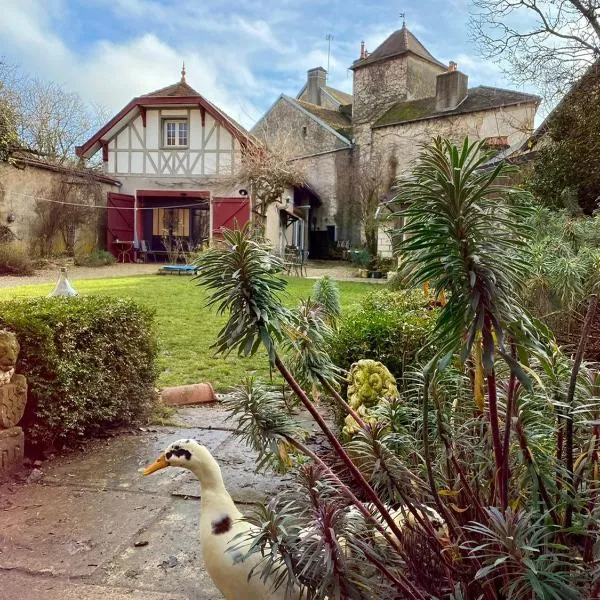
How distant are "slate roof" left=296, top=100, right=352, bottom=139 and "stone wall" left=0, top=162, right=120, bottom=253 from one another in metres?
12.7

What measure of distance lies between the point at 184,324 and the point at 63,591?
6.42 metres

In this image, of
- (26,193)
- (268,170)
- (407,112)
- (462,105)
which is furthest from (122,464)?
(407,112)

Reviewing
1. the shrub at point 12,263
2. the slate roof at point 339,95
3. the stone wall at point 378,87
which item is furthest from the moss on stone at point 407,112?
the shrub at point 12,263

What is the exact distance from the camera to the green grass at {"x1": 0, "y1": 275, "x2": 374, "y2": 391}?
583 cm

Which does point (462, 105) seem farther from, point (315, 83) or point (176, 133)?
point (315, 83)

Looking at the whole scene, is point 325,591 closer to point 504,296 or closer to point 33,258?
point 504,296

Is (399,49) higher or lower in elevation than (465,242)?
higher

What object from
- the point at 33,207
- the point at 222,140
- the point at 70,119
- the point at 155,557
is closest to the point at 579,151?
the point at 155,557

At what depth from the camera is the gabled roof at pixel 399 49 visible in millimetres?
25047

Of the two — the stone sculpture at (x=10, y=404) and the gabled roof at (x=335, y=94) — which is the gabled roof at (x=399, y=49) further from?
the stone sculpture at (x=10, y=404)

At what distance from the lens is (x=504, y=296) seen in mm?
1062

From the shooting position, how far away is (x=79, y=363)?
3547 millimetres

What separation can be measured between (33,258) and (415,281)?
17.9 meters

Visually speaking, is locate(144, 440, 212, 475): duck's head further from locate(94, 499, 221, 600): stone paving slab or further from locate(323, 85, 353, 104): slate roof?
locate(323, 85, 353, 104): slate roof
